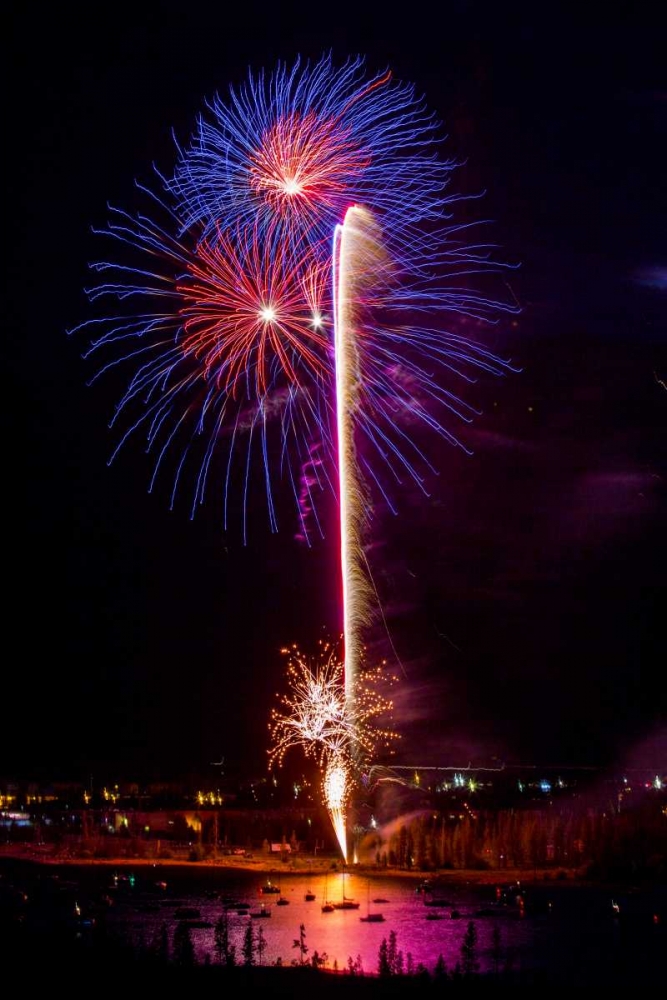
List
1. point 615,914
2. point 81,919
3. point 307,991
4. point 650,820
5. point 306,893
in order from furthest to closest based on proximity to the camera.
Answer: point 650,820
point 306,893
point 615,914
point 81,919
point 307,991

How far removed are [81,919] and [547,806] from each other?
2407cm

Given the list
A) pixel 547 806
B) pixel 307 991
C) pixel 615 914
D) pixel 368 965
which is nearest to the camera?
pixel 307 991

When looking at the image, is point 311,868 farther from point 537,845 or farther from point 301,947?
point 301,947

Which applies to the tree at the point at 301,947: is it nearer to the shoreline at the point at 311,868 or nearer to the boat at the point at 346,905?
the boat at the point at 346,905

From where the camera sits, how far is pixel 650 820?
86.6 ft

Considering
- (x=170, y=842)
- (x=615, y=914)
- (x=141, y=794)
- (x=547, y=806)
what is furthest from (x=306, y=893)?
(x=141, y=794)

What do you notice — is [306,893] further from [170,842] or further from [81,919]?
[170,842]

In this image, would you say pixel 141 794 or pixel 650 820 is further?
pixel 141 794

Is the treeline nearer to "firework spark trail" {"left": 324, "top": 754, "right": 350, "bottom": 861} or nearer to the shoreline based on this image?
the shoreline

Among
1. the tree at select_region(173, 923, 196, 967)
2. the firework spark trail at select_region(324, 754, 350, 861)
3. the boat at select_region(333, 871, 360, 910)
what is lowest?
the boat at select_region(333, 871, 360, 910)

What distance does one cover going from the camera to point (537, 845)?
1032 inches

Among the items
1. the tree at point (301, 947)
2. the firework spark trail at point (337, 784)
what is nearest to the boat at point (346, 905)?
the tree at point (301, 947)

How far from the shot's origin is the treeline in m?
24.0

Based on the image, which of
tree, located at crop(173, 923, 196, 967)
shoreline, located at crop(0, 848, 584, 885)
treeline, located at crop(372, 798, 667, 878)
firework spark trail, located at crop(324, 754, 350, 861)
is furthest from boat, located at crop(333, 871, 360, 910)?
tree, located at crop(173, 923, 196, 967)
